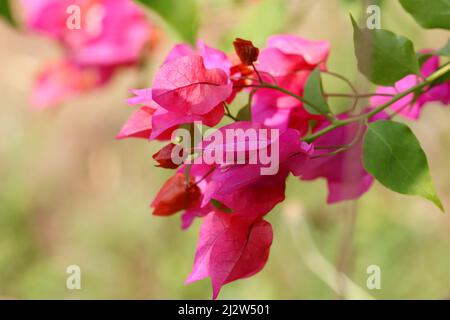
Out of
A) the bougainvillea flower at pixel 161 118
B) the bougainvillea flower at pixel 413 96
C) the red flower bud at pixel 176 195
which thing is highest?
the bougainvillea flower at pixel 413 96

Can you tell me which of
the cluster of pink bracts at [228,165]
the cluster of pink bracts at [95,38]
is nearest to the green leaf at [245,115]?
the cluster of pink bracts at [228,165]

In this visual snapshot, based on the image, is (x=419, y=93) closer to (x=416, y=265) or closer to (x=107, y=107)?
(x=416, y=265)

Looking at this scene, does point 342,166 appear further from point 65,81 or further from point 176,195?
point 65,81

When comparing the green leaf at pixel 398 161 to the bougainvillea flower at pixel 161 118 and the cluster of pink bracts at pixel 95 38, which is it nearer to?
the bougainvillea flower at pixel 161 118
